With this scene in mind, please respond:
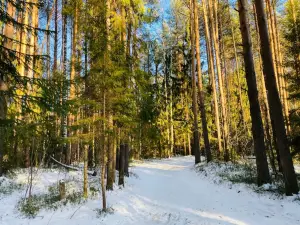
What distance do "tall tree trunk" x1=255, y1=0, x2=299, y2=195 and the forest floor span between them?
1.85 ft

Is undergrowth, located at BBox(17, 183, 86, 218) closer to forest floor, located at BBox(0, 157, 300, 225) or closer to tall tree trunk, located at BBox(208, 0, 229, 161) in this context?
forest floor, located at BBox(0, 157, 300, 225)

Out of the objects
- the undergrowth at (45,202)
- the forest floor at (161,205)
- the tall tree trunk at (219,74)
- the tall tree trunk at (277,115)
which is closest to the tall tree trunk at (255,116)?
the forest floor at (161,205)

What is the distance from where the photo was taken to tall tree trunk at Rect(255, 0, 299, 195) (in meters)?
7.80

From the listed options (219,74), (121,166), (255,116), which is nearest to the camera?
(255,116)

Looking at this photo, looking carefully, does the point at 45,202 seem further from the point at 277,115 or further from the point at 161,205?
the point at 277,115

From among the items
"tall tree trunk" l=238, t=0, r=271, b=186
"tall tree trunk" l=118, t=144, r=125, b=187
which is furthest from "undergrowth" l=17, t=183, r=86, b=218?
"tall tree trunk" l=238, t=0, r=271, b=186

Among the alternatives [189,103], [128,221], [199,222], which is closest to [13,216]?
[128,221]

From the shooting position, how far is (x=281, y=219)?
6191mm

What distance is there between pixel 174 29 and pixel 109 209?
2460 cm

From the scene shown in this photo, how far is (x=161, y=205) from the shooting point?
8219 mm

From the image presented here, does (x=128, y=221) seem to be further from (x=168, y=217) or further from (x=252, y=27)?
(x=252, y=27)

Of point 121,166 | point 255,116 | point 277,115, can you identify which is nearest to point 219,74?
point 255,116

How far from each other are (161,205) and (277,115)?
462 centimetres

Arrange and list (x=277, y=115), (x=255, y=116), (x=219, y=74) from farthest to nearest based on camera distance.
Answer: (x=219, y=74), (x=255, y=116), (x=277, y=115)
